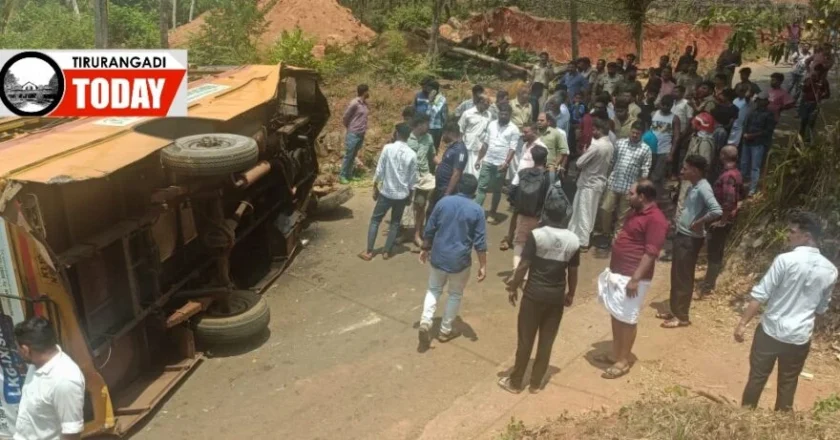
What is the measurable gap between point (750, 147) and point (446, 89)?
7947 mm

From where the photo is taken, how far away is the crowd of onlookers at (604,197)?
16.2 ft

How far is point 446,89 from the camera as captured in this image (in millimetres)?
16250

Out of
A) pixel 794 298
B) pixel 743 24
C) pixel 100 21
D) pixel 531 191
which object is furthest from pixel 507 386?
pixel 100 21

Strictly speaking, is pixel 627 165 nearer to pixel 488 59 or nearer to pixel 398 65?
pixel 398 65

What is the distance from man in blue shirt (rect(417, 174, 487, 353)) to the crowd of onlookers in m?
0.01

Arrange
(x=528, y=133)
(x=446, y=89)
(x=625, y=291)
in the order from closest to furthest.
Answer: (x=625, y=291)
(x=528, y=133)
(x=446, y=89)

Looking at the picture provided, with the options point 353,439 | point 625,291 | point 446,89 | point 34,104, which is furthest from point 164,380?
point 446,89

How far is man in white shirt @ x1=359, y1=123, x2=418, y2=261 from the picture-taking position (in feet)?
26.2

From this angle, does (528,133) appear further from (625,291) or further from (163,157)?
(163,157)

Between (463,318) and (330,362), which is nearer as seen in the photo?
(330,362)

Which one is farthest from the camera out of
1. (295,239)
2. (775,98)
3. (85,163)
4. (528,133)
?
(775,98)

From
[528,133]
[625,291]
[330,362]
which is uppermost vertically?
[528,133]

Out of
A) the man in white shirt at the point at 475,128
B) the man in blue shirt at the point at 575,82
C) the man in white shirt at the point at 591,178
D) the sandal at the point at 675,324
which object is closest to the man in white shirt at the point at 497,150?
the man in white shirt at the point at 475,128

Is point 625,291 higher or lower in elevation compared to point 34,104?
lower
